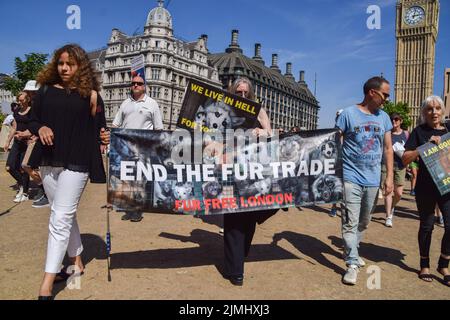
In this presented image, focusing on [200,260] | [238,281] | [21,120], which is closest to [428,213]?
[238,281]

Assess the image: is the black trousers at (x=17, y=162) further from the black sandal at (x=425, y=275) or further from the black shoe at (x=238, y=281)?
the black sandal at (x=425, y=275)

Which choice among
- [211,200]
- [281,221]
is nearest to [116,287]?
[211,200]

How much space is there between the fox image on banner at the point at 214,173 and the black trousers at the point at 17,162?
5698 millimetres

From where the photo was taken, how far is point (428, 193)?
4289 mm

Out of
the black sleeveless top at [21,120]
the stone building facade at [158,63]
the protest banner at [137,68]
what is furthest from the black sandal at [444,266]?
the stone building facade at [158,63]

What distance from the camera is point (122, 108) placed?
249 inches

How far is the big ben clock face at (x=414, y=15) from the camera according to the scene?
9100 cm

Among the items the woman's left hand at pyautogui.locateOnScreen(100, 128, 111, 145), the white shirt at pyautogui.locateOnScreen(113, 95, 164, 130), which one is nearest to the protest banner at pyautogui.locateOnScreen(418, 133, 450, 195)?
the woman's left hand at pyautogui.locateOnScreen(100, 128, 111, 145)

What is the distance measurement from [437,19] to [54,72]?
11434 cm

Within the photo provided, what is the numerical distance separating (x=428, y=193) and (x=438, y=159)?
1.45 feet

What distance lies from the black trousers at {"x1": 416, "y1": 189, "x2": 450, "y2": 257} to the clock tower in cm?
9944

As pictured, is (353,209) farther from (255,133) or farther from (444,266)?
(255,133)

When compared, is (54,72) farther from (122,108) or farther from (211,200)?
(122,108)
